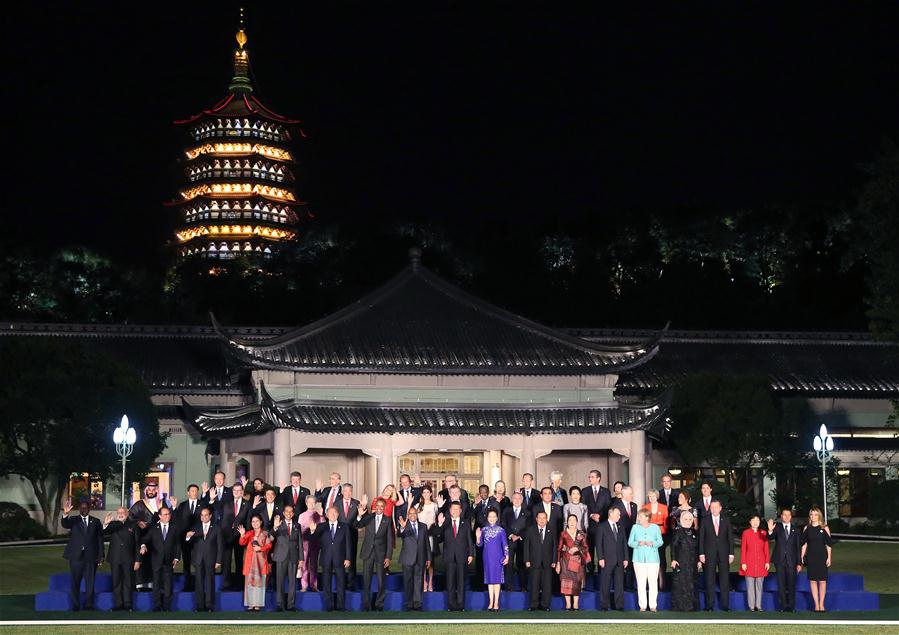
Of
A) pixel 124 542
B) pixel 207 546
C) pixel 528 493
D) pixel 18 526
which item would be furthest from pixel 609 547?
pixel 18 526

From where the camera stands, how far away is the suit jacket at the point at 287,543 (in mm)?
22203

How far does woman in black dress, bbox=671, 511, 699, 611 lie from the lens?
73.0ft

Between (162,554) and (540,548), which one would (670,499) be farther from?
(162,554)

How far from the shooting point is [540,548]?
22.4m

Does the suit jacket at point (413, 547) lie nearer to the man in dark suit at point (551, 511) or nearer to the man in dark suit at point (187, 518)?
the man in dark suit at point (551, 511)

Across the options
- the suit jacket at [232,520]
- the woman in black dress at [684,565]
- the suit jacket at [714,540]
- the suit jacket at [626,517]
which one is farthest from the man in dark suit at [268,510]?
the suit jacket at [714,540]

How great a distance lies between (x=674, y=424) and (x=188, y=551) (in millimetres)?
22877

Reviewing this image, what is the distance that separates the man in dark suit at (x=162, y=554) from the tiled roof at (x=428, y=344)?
55.3 ft

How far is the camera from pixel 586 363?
Result: 41.9 m

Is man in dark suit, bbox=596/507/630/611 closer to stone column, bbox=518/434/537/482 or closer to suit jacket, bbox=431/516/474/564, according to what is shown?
suit jacket, bbox=431/516/474/564

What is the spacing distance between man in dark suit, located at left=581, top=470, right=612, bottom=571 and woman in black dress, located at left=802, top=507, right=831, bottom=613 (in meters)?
3.09

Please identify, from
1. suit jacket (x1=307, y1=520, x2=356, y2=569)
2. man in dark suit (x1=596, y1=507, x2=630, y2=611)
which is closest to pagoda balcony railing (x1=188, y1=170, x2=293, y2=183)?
suit jacket (x1=307, y1=520, x2=356, y2=569)

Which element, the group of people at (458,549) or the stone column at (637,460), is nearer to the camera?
the group of people at (458,549)

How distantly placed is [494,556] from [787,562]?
4326 millimetres
